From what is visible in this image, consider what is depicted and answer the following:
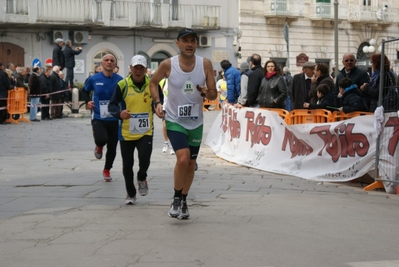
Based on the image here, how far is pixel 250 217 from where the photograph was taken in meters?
8.49

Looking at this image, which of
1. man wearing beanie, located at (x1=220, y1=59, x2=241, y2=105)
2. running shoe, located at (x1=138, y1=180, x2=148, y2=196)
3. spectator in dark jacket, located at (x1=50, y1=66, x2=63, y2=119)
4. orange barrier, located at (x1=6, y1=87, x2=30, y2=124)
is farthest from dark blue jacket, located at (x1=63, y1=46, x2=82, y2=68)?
running shoe, located at (x1=138, y1=180, x2=148, y2=196)

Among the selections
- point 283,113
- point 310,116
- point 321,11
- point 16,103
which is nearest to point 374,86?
point 310,116

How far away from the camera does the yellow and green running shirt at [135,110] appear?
9205 mm

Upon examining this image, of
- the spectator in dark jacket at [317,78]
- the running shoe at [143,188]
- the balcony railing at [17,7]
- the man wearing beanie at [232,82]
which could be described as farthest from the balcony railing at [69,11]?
the running shoe at [143,188]

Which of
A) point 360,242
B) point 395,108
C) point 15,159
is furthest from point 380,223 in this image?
point 15,159

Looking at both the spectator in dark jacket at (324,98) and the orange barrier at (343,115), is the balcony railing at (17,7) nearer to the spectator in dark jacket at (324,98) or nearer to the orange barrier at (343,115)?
the spectator in dark jacket at (324,98)

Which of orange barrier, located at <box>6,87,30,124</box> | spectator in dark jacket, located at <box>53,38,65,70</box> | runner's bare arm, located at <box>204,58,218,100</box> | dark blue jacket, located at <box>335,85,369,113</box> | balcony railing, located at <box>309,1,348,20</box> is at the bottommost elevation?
orange barrier, located at <box>6,87,30,124</box>

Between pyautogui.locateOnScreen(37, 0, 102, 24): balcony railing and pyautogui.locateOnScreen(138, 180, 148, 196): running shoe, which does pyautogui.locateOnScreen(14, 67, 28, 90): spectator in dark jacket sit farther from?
pyautogui.locateOnScreen(138, 180, 148, 196): running shoe

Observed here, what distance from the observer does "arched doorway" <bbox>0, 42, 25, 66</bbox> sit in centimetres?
3703

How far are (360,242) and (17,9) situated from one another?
3157 cm

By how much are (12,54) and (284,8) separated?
51.2 ft

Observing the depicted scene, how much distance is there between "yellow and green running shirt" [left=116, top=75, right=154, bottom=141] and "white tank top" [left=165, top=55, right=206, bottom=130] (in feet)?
3.27

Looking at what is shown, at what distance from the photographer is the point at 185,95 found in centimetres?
821

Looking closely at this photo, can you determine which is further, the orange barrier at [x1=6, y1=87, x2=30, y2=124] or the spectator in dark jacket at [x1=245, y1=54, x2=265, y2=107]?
the orange barrier at [x1=6, y1=87, x2=30, y2=124]
